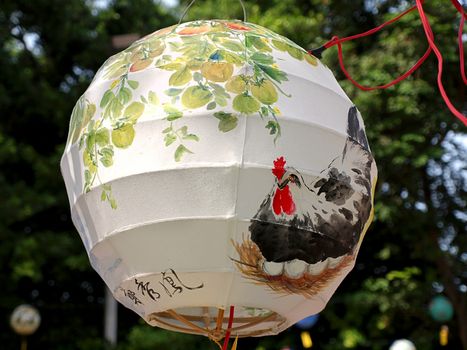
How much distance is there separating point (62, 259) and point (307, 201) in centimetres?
692

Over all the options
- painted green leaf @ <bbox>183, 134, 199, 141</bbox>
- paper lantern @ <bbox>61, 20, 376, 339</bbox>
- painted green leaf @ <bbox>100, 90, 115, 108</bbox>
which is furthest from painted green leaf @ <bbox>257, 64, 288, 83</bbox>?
painted green leaf @ <bbox>100, 90, 115, 108</bbox>

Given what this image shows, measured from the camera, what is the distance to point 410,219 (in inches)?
312

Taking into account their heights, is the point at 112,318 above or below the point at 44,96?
below

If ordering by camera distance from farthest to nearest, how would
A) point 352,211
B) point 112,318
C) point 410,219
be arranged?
1. point 112,318
2. point 410,219
3. point 352,211


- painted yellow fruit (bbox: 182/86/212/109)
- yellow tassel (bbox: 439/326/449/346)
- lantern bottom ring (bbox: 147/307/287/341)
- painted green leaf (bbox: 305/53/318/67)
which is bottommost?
yellow tassel (bbox: 439/326/449/346)

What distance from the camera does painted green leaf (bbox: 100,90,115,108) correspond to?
1.82m

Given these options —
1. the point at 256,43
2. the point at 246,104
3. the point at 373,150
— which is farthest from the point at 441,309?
the point at 246,104

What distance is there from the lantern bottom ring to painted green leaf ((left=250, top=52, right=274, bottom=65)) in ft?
1.74

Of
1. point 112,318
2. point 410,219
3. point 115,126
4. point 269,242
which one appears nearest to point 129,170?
point 115,126

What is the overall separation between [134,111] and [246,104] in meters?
0.23

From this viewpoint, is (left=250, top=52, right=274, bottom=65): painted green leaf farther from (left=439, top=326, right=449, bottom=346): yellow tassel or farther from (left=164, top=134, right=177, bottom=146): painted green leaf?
(left=439, top=326, right=449, bottom=346): yellow tassel

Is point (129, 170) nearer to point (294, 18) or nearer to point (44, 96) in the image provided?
point (294, 18)

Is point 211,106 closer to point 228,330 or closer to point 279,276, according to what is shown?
point 279,276

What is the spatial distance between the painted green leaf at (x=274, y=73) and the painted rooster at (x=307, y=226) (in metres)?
0.19
